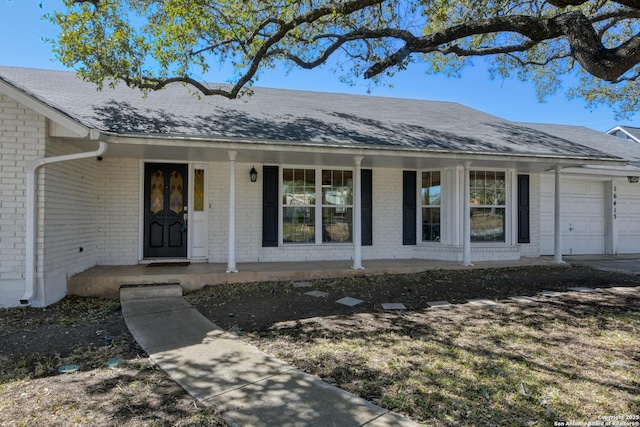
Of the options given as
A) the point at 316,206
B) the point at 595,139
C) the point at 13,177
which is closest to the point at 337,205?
the point at 316,206

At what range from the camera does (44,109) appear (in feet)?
17.4

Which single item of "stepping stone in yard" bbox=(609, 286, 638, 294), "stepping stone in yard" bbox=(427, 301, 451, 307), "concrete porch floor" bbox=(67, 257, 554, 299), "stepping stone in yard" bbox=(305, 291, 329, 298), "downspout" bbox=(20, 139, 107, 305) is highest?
"downspout" bbox=(20, 139, 107, 305)

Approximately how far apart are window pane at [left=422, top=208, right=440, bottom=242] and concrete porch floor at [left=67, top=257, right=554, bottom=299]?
777mm

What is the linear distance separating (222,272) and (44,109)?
387 cm

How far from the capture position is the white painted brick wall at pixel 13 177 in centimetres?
555

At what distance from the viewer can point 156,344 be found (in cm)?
416

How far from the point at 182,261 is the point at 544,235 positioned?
1007 cm

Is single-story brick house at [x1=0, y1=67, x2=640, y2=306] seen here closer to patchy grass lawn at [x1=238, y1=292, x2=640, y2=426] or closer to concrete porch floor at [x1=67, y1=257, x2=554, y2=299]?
concrete porch floor at [x1=67, y1=257, x2=554, y2=299]

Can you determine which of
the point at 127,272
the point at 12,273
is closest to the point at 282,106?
the point at 127,272

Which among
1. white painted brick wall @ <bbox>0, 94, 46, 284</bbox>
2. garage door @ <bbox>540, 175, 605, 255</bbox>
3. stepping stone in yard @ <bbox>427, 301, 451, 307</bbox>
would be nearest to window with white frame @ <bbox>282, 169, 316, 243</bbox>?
stepping stone in yard @ <bbox>427, 301, 451, 307</bbox>

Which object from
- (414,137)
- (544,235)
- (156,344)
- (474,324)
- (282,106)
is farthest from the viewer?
(544,235)

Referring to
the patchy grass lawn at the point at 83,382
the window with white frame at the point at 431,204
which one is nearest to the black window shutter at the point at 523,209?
the window with white frame at the point at 431,204

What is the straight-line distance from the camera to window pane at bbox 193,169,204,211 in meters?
8.40

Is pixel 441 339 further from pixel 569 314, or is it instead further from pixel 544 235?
pixel 544 235
